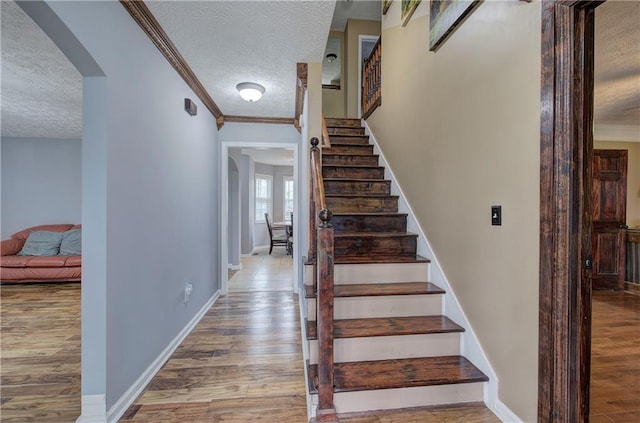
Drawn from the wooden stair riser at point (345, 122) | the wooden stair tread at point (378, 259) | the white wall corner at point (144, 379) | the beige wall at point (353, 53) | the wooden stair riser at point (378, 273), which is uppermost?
the beige wall at point (353, 53)

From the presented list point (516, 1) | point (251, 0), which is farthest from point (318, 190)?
point (516, 1)

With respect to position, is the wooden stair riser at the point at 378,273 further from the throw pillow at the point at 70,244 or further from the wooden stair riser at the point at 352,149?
the throw pillow at the point at 70,244

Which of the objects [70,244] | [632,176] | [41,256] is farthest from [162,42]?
[632,176]

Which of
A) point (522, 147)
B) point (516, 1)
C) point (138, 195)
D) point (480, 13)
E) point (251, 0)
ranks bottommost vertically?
point (138, 195)

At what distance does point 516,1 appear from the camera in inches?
56.1

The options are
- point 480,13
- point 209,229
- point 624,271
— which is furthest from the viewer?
point 624,271

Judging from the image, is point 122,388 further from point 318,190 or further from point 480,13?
point 480,13

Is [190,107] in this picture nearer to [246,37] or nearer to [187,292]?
[246,37]

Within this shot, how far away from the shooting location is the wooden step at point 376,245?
242 centimetres

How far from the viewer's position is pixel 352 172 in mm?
3346

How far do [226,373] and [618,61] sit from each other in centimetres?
406

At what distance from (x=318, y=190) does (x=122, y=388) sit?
165cm

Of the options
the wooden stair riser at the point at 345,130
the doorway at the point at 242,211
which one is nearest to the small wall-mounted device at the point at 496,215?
the doorway at the point at 242,211

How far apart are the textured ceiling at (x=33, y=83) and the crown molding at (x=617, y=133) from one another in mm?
6349
